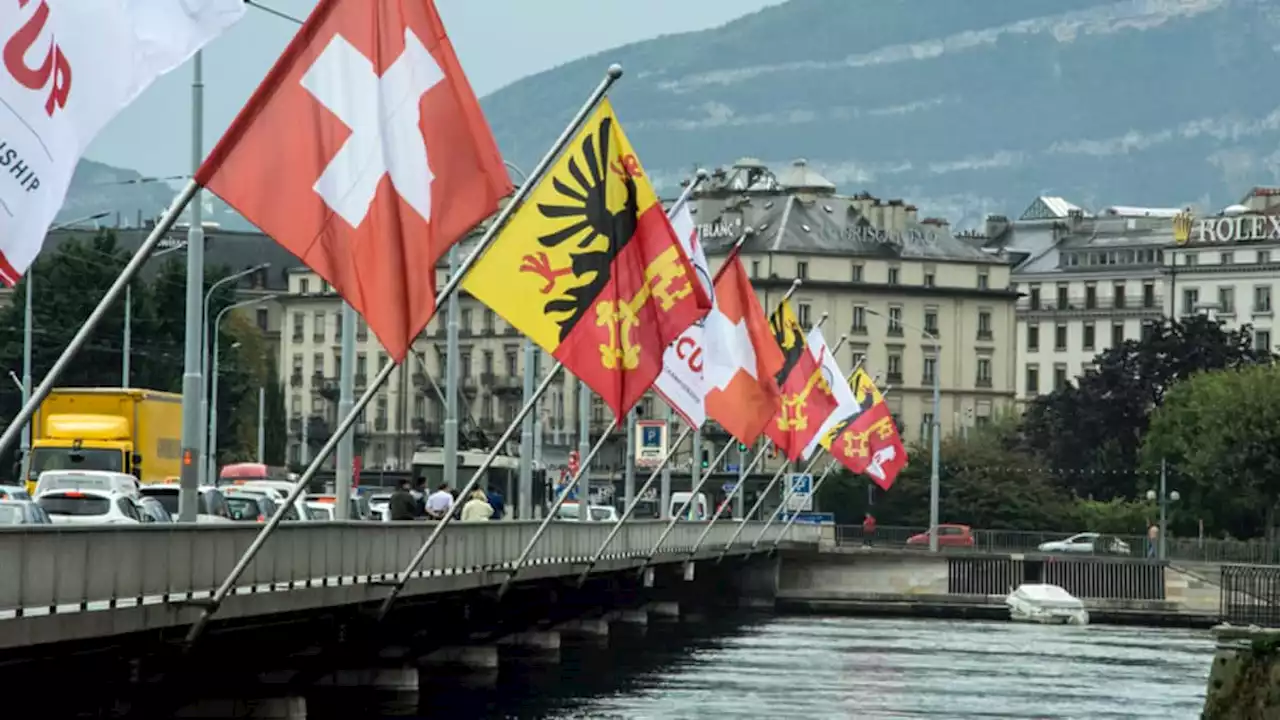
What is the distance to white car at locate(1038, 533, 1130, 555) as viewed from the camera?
12156 cm

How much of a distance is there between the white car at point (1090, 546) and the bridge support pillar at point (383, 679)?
6989 centimetres

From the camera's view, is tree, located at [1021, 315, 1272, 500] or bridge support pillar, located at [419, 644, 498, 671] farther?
tree, located at [1021, 315, 1272, 500]

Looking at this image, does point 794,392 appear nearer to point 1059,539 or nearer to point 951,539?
point 951,539

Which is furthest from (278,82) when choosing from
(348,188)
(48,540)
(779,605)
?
(779,605)

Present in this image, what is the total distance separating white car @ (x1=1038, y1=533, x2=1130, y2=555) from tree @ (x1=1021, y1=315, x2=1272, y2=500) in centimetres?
2488

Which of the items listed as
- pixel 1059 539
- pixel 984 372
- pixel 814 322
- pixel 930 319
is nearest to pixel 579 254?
pixel 1059 539

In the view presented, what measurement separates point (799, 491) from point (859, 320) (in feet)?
228

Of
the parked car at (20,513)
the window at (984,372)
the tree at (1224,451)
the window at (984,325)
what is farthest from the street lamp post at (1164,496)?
the parked car at (20,513)

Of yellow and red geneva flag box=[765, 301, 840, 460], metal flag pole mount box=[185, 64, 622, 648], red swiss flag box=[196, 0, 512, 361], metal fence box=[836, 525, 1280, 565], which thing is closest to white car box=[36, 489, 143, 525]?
metal flag pole mount box=[185, 64, 622, 648]

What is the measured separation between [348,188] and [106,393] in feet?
149

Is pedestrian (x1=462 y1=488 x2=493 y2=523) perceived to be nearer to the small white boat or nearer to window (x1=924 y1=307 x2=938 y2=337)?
the small white boat

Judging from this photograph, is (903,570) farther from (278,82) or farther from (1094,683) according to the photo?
(278,82)

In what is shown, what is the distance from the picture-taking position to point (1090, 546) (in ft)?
406

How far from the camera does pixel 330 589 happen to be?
125 ft
